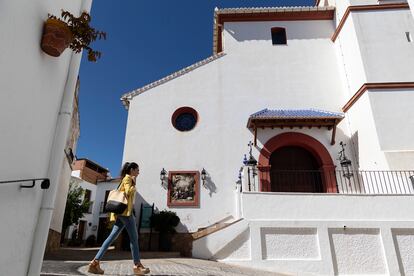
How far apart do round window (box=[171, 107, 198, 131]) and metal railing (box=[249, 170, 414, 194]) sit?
3.64 metres

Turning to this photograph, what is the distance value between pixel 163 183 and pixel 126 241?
2.33m

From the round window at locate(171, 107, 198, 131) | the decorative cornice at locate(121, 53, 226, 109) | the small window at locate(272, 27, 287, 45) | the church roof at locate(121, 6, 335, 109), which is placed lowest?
the round window at locate(171, 107, 198, 131)

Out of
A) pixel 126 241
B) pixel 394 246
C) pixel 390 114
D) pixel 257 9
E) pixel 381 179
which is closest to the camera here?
pixel 394 246

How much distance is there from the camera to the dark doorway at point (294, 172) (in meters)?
10.1

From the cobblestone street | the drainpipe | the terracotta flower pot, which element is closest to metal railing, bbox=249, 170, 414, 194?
the cobblestone street

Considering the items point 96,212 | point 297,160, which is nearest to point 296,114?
point 297,160

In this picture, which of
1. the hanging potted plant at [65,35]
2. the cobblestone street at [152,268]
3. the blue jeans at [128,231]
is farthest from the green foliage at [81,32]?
the cobblestone street at [152,268]

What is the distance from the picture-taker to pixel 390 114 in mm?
9188

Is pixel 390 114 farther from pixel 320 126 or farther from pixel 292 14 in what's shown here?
pixel 292 14

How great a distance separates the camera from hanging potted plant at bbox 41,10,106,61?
2830mm

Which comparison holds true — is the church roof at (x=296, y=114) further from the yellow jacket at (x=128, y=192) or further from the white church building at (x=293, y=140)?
the yellow jacket at (x=128, y=192)

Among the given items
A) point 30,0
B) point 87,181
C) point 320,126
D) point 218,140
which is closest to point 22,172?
point 30,0

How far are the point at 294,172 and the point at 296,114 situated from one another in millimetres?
2141

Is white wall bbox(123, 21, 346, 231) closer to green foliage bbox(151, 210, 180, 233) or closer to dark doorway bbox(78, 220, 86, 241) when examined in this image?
green foliage bbox(151, 210, 180, 233)
